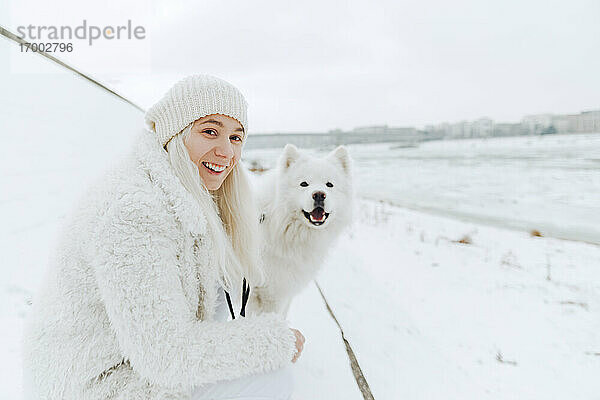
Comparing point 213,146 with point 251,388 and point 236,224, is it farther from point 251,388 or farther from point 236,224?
point 251,388

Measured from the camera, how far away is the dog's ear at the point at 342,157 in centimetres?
275

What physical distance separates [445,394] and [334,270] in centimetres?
198

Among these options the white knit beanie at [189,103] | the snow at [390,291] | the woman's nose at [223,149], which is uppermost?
the white knit beanie at [189,103]

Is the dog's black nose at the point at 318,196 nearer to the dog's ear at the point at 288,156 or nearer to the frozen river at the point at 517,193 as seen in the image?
the dog's ear at the point at 288,156

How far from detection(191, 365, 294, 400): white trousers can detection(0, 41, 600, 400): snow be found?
0.76 m

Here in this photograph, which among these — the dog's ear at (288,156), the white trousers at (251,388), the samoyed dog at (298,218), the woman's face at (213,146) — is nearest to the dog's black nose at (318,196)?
the samoyed dog at (298,218)

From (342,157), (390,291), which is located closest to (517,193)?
(390,291)

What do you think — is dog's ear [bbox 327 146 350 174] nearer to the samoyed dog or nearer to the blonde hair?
the samoyed dog

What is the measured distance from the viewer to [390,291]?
3402 millimetres

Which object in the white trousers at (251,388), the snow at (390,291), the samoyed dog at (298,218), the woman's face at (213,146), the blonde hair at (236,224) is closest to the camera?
the white trousers at (251,388)

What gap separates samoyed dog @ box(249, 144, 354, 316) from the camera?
244 centimetres

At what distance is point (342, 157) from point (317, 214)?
536mm

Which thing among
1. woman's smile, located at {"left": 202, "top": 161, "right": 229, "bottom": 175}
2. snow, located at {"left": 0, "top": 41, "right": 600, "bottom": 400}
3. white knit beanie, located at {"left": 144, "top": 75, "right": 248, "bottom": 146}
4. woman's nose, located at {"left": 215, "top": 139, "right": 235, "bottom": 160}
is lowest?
snow, located at {"left": 0, "top": 41, "right": 600, "bottom": 400}

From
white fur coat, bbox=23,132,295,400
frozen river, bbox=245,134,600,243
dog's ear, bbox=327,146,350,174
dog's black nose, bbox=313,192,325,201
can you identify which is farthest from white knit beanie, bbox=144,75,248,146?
frozen river, bbox=245,134,600,243
